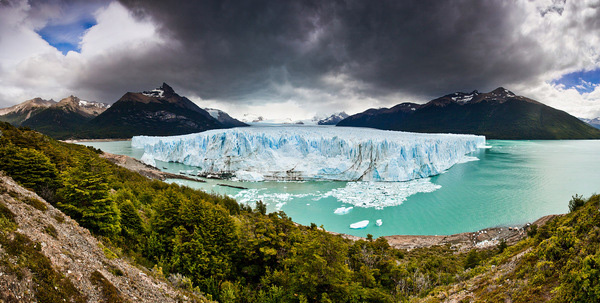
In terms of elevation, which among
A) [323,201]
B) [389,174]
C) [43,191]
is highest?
[43,191]

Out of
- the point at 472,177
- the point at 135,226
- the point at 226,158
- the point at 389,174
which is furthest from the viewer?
the point at 226,158

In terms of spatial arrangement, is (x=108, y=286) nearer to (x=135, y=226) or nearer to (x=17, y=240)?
(x=17, y=240)

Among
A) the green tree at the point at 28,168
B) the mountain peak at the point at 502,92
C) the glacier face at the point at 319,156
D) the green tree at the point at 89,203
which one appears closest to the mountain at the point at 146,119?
the glacier face at the point at 319,156

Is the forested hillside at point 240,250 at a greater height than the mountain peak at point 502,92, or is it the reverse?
the mountain peak at point 502,92

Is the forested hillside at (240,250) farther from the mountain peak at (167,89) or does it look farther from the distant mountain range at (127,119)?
the mountain peak at (167,89)

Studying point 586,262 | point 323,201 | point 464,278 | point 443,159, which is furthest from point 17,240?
point 443,159

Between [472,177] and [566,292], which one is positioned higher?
[566,292]

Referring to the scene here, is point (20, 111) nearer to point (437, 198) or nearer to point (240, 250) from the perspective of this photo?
point (240, 250)
